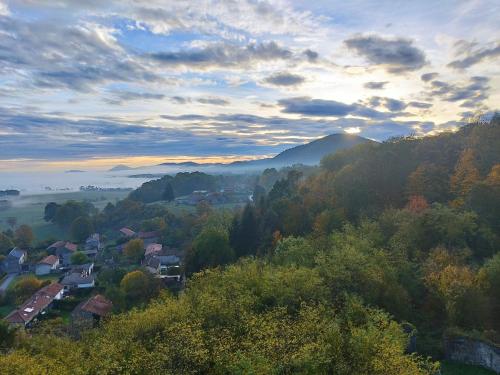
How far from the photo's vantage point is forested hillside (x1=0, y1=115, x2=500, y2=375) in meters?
15.8

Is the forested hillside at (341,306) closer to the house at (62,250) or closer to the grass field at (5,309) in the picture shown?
the grass field at (5,309)

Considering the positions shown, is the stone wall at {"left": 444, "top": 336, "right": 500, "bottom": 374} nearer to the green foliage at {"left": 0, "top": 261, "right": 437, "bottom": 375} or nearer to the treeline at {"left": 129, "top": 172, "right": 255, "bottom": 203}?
the green foliage at {"left": 0, "top": 261, "right": 437, "bottom": 375}

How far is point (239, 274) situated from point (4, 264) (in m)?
55.4

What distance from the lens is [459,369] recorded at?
65.9 ft

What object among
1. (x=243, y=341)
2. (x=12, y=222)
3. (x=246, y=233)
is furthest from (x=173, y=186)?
(x=243, y=341)

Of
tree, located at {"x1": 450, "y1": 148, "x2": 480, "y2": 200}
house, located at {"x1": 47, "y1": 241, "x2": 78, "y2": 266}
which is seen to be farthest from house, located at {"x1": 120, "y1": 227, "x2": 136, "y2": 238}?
tree, located at {"x1": 450, "y1": 148, "x2": 480, "y2": 200}

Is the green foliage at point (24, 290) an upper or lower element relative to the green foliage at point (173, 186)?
lower

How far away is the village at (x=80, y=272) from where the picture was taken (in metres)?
41.5

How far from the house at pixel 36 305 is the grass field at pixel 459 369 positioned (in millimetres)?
35492

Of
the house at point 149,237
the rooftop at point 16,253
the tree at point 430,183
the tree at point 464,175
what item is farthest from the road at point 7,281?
the tree at point 464,175

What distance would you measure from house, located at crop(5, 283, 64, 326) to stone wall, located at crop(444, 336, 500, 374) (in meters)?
35.9

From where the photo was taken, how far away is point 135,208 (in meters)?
107

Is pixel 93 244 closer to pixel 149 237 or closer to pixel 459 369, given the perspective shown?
pixel 149 237

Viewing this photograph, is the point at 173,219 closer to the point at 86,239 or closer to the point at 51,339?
the point at 86,239
